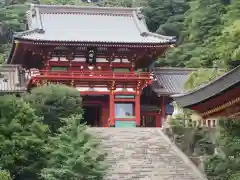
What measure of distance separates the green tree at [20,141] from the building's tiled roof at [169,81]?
575 inches

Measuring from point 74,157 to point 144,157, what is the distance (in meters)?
5.45

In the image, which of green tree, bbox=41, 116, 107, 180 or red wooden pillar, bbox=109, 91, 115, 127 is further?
red wooden pillar, bbox=109, 91, 115, 127

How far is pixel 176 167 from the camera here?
61.1 ft

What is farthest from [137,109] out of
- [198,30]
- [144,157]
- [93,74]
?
[198,30]

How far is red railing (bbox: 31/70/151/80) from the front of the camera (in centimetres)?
2861

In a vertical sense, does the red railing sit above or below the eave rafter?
above

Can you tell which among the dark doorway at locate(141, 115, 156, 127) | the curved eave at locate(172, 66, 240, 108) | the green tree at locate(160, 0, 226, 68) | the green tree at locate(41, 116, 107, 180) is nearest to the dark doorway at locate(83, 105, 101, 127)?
the dark doorway at locate(141, 115, 156, 127)

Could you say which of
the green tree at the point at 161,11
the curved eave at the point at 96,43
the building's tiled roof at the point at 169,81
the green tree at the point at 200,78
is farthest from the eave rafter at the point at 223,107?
the green tree at the point at 161,11

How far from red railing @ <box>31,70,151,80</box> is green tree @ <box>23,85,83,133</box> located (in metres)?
7.44

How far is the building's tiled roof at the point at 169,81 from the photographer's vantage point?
Result: 3091 cm

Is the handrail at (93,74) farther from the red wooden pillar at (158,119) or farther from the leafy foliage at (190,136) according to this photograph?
the leafy foliage at (190,136)

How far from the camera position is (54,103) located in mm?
20281

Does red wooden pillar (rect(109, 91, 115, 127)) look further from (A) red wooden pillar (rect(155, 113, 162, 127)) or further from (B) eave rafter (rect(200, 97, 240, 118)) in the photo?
(B) eave rafter (rect(200, 97, 240, 118))

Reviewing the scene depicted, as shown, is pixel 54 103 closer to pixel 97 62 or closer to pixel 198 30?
pixel 97 62
